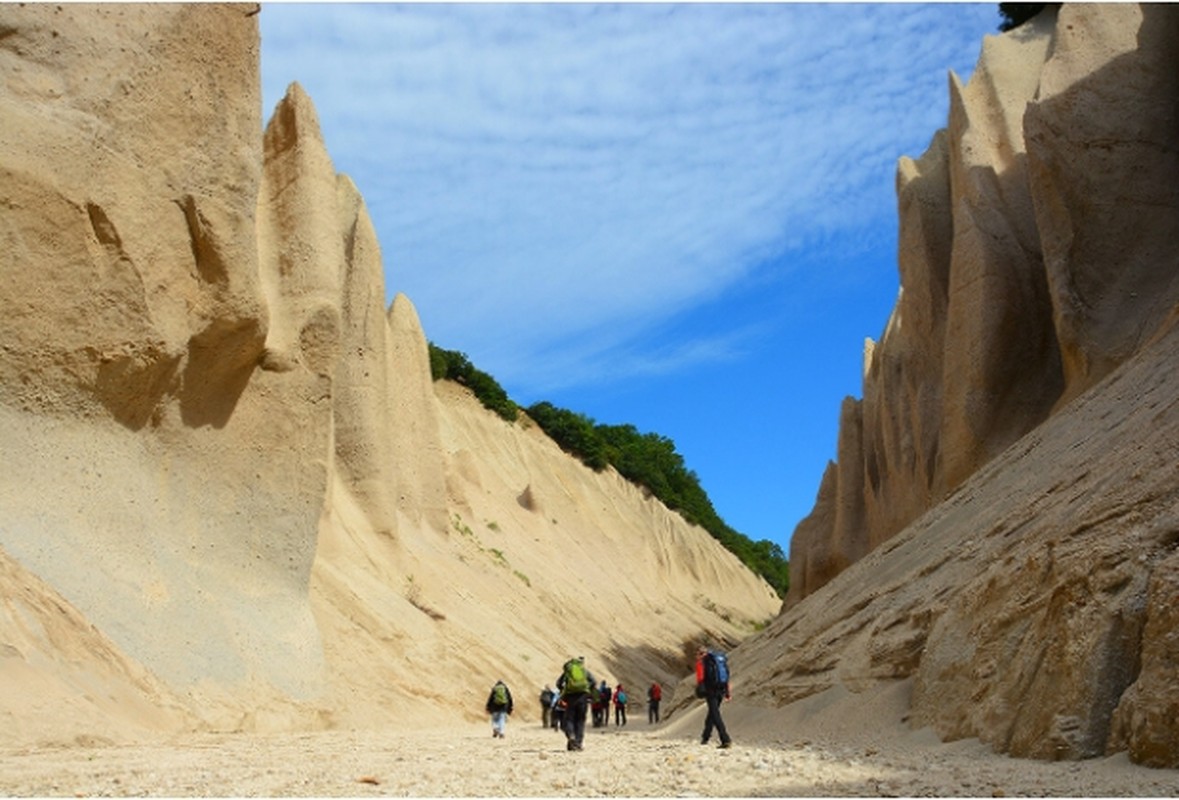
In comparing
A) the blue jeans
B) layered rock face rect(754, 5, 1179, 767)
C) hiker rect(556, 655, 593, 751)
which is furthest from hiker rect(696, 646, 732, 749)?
the blue jeans

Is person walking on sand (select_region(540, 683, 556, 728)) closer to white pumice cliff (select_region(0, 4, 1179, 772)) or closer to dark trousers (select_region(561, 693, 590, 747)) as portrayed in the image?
white pumice cliff (select_region(0, 4, 1179, 772))

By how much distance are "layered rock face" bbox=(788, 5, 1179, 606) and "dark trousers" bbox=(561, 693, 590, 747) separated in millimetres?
11435

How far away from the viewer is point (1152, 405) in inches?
503

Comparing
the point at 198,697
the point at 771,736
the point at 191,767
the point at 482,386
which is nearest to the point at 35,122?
the point at 198,697

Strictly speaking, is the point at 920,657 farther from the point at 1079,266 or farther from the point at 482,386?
the point at 482,386

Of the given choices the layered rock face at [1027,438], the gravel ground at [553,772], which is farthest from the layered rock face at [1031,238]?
the gravel ground at [553,772]

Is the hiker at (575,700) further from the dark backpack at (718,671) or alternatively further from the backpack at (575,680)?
the dark backpack at (718,671)

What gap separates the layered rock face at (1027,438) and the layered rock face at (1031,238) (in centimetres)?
4

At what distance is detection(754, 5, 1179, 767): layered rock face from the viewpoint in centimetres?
783

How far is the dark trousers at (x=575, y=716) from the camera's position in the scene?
11203 millimetres

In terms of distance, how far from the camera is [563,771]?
849 cm

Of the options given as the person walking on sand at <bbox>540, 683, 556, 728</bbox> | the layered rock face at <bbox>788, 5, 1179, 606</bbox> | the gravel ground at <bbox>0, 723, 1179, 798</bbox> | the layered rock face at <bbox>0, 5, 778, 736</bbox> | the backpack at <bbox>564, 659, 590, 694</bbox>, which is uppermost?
the layered rock face at <bbox>788, 5, 1179, 606</bbox>

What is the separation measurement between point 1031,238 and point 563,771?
1838 centimetres

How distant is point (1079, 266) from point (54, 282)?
53.3 ft
